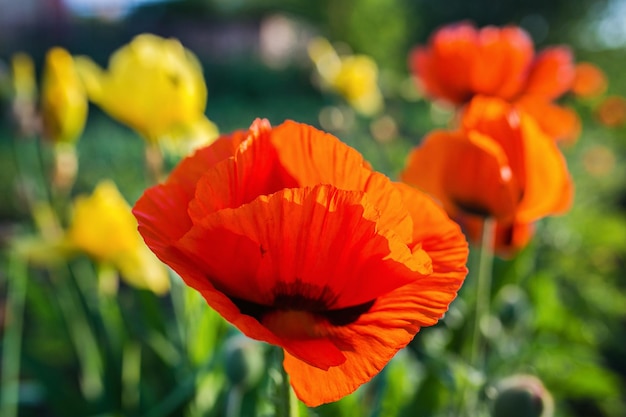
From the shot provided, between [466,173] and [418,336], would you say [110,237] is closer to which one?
[466,173]

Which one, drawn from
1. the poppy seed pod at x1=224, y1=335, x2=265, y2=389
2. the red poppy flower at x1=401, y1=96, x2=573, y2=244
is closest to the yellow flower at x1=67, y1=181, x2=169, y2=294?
the poppy seed pod at x1=224, y1=335, x2=265, y2=389

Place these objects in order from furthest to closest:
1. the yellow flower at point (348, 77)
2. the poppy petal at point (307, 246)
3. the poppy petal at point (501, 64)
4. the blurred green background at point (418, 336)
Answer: the yellow flower at point (348, 77) < the poppy petal at point (501, 64) < the blurred green background at point (418, 336) < the poppy petal at point (307, 246)

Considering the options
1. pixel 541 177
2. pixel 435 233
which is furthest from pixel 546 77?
pixel 435 233

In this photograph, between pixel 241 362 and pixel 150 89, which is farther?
pixel 150 89

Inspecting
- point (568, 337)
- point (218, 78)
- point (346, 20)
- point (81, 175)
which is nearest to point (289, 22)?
point (346, 20)

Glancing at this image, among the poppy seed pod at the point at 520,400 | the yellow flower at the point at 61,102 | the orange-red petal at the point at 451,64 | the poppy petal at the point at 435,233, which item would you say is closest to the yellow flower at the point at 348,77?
the orange-red petal at the point at 451,64

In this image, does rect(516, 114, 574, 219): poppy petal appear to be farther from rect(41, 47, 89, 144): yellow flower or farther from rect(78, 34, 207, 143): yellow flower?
rect(41, 47, 89, 144): yellow flower

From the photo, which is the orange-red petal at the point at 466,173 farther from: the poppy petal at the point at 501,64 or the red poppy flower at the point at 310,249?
the poppy petal at the point at 501,64
